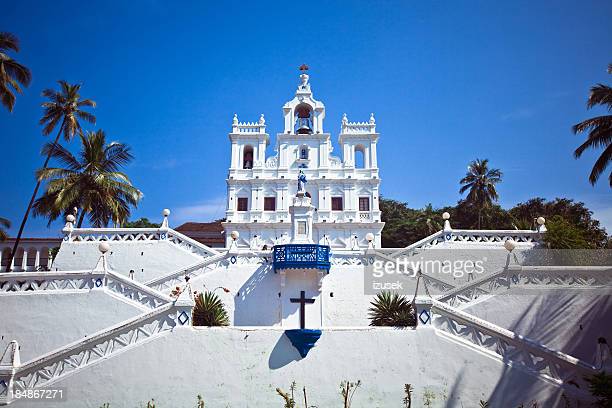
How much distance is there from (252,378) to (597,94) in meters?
21.4

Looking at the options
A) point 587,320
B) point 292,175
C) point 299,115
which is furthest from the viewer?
point 299,115

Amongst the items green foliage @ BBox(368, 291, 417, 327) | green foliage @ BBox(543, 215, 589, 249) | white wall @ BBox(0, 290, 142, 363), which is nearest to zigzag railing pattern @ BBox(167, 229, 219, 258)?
white wall @ BBox(0, 290, 142, 363)

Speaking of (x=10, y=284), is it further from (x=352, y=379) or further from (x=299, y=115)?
(x=299, y=115)

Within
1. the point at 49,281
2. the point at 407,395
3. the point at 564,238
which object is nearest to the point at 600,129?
the point at 564,238

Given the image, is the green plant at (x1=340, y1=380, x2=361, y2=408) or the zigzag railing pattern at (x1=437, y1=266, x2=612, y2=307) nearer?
the green plant at (x1=340, y1=380, x2=361, y2=408)

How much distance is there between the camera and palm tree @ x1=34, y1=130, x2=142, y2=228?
94.4 ft

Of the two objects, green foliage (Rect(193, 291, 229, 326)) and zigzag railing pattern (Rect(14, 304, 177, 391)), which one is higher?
green foliage (Rect(193, 291, 229, 326))

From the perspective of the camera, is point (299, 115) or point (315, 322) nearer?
point (315, 322)

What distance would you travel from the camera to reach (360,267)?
20172mm

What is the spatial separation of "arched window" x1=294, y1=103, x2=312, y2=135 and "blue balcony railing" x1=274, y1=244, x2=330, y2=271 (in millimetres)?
20185

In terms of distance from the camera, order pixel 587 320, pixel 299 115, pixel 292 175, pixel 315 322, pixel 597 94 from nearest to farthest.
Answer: pixel 587 320 < pixel 315 322 < pixel 597 94 < pixel 292 175 < pixel 299 115

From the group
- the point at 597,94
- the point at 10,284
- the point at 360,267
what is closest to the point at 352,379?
the point at 360,267

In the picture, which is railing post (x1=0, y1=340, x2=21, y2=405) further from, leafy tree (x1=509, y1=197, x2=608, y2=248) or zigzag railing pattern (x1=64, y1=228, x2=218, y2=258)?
leafy tree (x1=509, y1=197, x2=608, y2=248)

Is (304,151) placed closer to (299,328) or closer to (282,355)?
(299,328)
